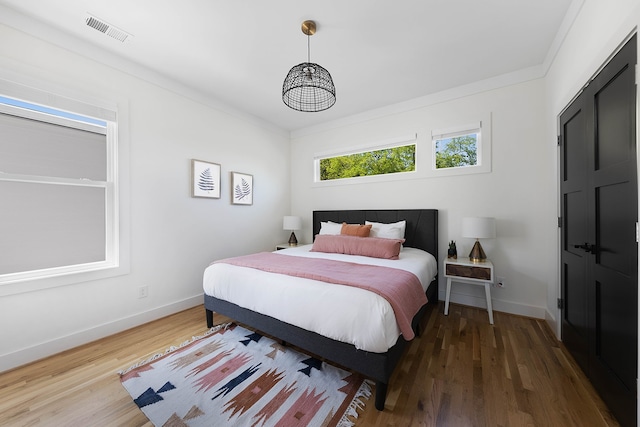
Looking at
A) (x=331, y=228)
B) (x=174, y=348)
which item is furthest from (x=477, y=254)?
(x=174, y=348)

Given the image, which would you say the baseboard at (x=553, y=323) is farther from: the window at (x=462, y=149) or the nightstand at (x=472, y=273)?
the window at (x=462, y=149)

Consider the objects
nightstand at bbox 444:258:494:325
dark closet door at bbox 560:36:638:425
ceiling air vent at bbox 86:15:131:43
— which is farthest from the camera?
nightstand at bbox 444:258:494:325

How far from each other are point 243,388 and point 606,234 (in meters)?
2.46

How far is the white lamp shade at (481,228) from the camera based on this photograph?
2.60m

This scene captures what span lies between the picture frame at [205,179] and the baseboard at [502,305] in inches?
131

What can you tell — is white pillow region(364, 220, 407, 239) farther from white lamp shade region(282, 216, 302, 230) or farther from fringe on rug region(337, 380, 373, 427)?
fringe on rug region(337, 380, 373, 427)

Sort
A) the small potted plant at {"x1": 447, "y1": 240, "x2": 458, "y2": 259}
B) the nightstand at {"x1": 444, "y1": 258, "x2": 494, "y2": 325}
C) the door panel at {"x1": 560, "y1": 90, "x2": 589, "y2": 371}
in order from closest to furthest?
the door panel at {"x1": 560, "y1": 90, "x2": 589, "y2": 371} → the nightstand at {"x1": 444, "y1": 258, "x2": 494, "y2": 325} → the small potted plant at {"x1": 447, "y1": 240, "x2": 458, "y2": 259}

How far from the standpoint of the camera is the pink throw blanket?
156 cm

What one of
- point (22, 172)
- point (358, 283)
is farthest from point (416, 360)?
point (22, 172)

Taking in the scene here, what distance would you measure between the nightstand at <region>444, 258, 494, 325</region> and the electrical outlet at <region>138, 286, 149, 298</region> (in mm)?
3298

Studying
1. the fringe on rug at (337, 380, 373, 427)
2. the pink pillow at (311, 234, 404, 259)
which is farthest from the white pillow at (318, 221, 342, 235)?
the fringe on rug at (337, 380, 373, 427)

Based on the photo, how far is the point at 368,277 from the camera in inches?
72.0

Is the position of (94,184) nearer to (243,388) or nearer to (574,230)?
(243,388)

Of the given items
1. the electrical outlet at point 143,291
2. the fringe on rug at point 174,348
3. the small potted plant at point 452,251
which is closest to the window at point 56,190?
the electrical outlet at point 143,291
